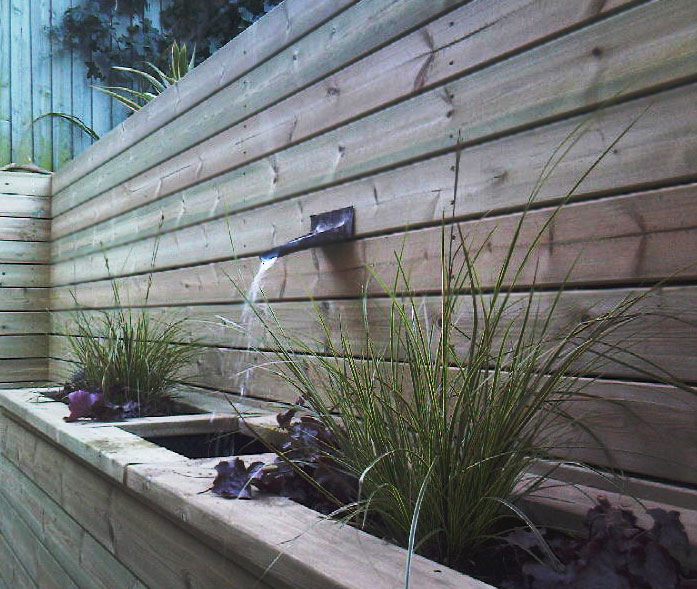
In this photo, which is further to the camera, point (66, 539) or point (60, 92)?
point (60, 92)

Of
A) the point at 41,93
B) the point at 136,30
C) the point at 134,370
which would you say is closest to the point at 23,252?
the point at 41,93

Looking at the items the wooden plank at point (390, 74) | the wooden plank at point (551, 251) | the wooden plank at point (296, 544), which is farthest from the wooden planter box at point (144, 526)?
the wooden plank at point (390, 74)

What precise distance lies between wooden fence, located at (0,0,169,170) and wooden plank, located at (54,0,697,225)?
178 inches

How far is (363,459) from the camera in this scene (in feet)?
4.19

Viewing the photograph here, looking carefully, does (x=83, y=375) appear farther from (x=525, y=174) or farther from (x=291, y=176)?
(x=525, y=174)

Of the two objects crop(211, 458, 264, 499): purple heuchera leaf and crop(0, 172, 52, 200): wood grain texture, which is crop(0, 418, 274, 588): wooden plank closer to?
crop(211, 458, 264, 499): purple heuchera leaf

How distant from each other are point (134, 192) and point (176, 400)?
1.28 metres

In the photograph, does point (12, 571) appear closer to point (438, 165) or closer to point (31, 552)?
point (31, 552)

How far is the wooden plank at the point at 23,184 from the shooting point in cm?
536

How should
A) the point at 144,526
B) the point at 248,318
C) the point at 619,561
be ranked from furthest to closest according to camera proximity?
1. the point at 248,318
2. the point at 144,526
3. the point at 619,561

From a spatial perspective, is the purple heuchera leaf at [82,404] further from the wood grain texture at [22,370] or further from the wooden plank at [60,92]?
the wooden plank at [60,92]

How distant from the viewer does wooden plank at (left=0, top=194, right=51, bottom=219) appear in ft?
17.5

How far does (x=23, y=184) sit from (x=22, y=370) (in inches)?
50.7

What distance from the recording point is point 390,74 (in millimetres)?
2035
